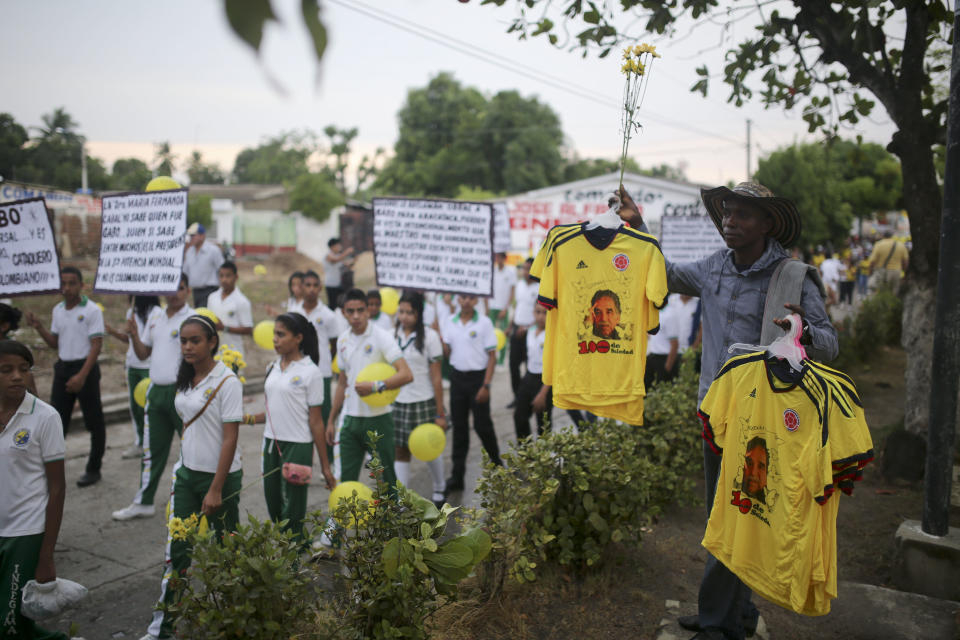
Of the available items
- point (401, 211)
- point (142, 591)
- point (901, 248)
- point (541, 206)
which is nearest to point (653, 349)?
point (401, 211)

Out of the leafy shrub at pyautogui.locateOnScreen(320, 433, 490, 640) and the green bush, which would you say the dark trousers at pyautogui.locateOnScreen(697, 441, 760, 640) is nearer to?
the green bush

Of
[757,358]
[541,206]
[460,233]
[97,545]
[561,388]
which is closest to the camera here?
[757,358]

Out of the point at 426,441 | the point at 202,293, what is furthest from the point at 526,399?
the point at 202,293

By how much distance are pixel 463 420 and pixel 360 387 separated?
1.84m

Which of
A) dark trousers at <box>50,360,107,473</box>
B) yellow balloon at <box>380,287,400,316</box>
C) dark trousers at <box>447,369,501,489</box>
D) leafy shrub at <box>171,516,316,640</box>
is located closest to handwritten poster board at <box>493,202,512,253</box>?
yellow balloon at <box>380,287,400,316</box>

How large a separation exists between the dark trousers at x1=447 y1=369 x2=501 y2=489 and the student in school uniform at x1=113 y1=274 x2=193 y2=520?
8.12ft

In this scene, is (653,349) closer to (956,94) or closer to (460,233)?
(460,233)

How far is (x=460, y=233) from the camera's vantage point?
22.6ft

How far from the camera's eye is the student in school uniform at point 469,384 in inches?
260

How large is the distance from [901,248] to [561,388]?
47.4ft

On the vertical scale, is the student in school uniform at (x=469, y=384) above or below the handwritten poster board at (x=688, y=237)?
below

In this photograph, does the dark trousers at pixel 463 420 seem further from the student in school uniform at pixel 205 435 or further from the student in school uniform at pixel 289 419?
the student in school uniform at pixel 205 435

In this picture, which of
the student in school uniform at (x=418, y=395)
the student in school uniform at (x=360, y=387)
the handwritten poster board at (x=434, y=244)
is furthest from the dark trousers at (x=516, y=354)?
the student in school uniform at (x=360, y=387)

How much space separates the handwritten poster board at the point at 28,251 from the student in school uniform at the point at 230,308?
176 cm
